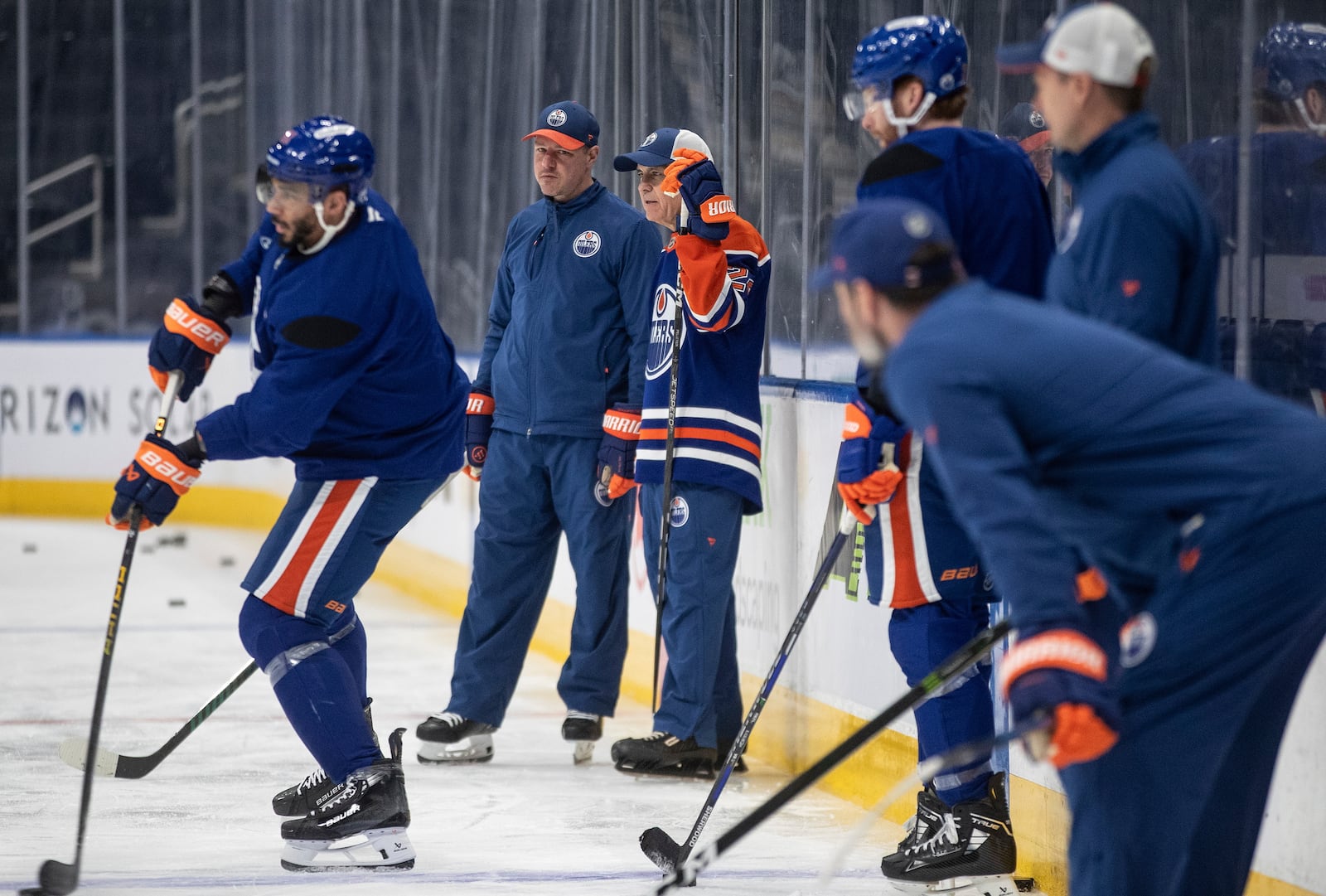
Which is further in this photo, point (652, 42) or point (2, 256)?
point (2, 256)

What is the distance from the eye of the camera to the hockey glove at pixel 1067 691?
170cm

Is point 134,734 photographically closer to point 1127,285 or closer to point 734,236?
point 734,236

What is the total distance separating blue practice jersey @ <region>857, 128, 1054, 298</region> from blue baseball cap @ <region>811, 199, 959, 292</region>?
952mm

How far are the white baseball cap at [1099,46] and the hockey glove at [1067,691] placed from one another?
2.55 feet

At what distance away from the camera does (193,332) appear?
3.34 m

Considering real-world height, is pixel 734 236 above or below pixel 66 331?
above

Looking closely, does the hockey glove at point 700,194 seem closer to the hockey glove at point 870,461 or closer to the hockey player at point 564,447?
the hockey player at point 564,447

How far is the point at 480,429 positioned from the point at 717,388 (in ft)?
2.57

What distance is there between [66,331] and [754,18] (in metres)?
7.22

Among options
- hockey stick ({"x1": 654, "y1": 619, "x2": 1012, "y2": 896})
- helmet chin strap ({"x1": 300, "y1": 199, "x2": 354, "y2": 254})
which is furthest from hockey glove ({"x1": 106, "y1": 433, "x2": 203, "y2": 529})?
hockey stick ({"x1": 654, "y1": 619, "x2": 1012, "y2": 896})

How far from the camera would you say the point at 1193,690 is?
1.86 m

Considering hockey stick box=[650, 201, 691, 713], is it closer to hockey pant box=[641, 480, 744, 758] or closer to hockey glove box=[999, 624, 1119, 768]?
hockey pant box=[641, 480, 744, 758]

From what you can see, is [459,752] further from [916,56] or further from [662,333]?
[916,56]

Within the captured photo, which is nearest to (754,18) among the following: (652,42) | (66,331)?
(652,42)
